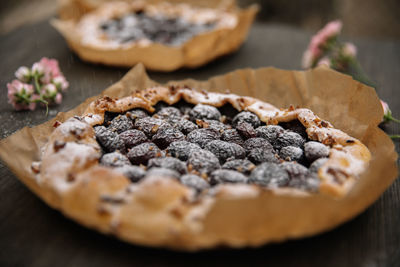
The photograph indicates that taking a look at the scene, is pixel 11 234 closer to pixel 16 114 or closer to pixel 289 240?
pixel 289 240

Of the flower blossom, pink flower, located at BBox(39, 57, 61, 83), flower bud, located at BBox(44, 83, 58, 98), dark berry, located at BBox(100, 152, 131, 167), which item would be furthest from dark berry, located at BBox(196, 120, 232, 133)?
pink flower, located at BBox(39, 57, 61, 83)

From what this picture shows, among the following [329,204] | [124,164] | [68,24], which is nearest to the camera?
[329,204]

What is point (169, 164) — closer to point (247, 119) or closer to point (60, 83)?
point (247, 119)

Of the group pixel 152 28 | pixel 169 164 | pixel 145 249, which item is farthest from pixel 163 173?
pixel 152 28

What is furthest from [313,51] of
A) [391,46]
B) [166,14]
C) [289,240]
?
[289,240]

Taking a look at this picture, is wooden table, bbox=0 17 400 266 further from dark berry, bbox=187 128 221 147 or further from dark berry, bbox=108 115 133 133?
dark berry, bbox=187 128 221 147

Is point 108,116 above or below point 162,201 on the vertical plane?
below
